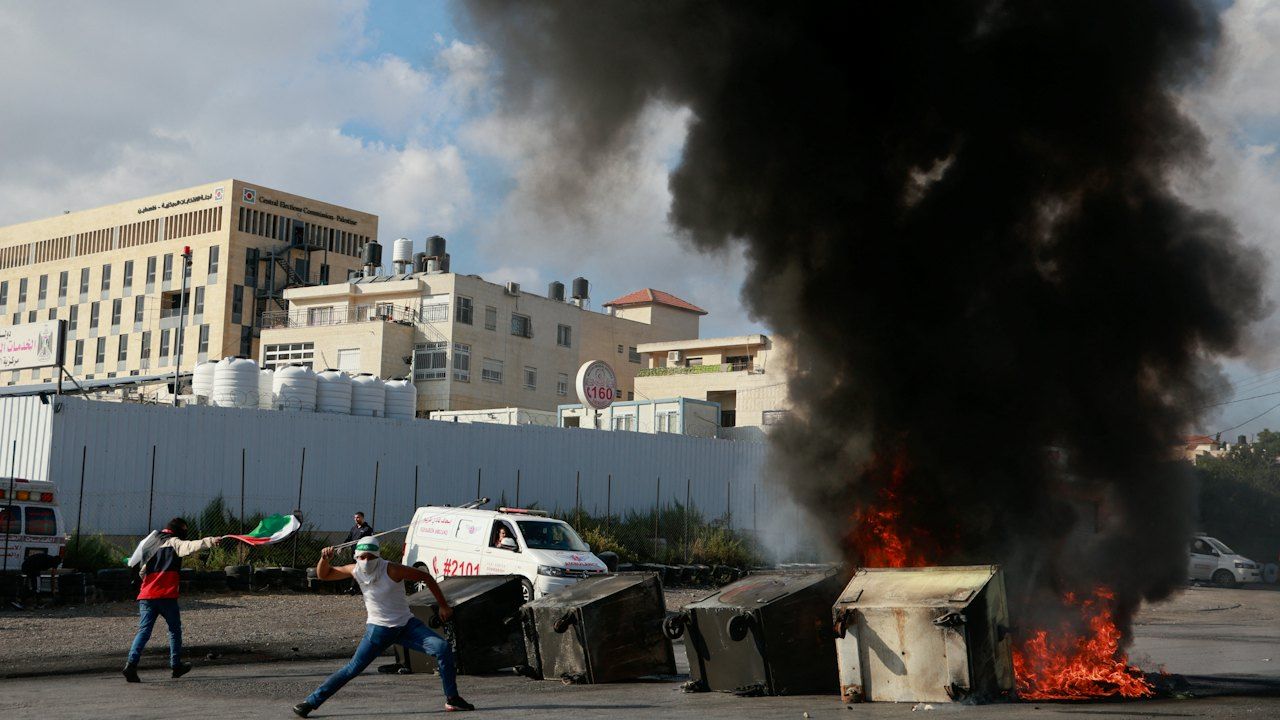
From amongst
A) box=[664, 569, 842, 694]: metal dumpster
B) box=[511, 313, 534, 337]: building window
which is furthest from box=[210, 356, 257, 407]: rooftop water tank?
box=[511, 313, 534, 337]: building window

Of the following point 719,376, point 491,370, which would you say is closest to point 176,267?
point 491,370

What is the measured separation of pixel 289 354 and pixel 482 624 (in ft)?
195

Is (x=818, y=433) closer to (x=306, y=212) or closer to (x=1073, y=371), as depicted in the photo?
A: (x=1073, y=371)

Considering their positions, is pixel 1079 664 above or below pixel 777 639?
below

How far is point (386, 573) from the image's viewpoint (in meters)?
10.5

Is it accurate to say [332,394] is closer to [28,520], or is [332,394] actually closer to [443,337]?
[28,520]

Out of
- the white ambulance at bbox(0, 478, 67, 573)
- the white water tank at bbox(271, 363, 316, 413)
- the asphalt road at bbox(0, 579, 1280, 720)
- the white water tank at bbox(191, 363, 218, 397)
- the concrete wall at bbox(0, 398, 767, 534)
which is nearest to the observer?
the asphalt road at bbox(0, 579, 1280, 720)

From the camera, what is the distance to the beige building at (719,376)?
212 ft

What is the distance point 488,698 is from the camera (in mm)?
11750

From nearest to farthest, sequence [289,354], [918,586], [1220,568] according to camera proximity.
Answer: [918,586]
[1220,568]
[289,354]

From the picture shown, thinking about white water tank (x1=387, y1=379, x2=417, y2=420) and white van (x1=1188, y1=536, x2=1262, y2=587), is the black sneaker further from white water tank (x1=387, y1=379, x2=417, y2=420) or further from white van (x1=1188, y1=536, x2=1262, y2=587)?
white van (x1=1188, y1=536, x2=1262, y2=587)

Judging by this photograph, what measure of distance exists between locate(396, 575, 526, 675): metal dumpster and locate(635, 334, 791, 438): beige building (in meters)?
40.8

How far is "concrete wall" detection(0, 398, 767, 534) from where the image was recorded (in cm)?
2594

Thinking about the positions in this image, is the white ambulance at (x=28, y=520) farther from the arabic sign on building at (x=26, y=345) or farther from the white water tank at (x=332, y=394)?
the arabic sign on building at (x=26, y=345)
